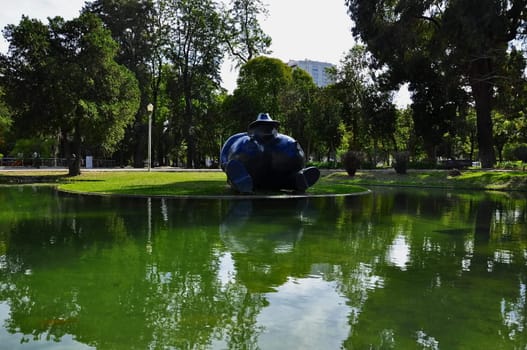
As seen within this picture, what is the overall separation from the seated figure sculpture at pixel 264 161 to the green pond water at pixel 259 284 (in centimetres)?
623

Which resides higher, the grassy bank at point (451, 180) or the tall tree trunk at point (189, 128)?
the tall tree trunk at point (189, 128)

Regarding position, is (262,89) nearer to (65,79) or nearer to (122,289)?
(65,79)

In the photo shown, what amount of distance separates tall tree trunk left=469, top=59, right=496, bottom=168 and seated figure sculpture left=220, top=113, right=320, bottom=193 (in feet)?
67.3

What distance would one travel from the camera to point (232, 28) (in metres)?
54.6

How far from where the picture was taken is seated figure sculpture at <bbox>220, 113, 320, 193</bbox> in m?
17.8

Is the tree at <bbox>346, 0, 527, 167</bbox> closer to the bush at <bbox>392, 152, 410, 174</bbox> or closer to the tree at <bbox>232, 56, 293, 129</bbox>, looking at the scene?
the bush at <bbox>392, 152, 410, 174</bbox>

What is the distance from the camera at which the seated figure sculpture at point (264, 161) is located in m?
17.8

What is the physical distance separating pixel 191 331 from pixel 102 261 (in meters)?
3.30

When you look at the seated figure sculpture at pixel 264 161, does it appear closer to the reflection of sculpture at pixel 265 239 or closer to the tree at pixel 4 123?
the reflection of sculpture at pixel 265 239

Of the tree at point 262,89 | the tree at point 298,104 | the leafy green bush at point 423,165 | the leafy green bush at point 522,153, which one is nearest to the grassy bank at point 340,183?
the leafy green bush at point 423,165

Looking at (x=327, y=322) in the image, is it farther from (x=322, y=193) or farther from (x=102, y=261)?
(x=322, y=193)

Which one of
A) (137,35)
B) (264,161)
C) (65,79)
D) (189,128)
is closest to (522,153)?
(189,128)

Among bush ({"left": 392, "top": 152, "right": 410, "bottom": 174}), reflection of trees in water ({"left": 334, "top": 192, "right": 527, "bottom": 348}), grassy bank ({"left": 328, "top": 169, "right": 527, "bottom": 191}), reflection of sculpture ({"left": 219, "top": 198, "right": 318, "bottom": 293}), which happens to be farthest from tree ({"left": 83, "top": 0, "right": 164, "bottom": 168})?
reflection of trees in water ({"left": 334, "top": 192, "right": 527, "bottom": 348})

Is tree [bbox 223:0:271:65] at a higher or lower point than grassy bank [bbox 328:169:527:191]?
higher
